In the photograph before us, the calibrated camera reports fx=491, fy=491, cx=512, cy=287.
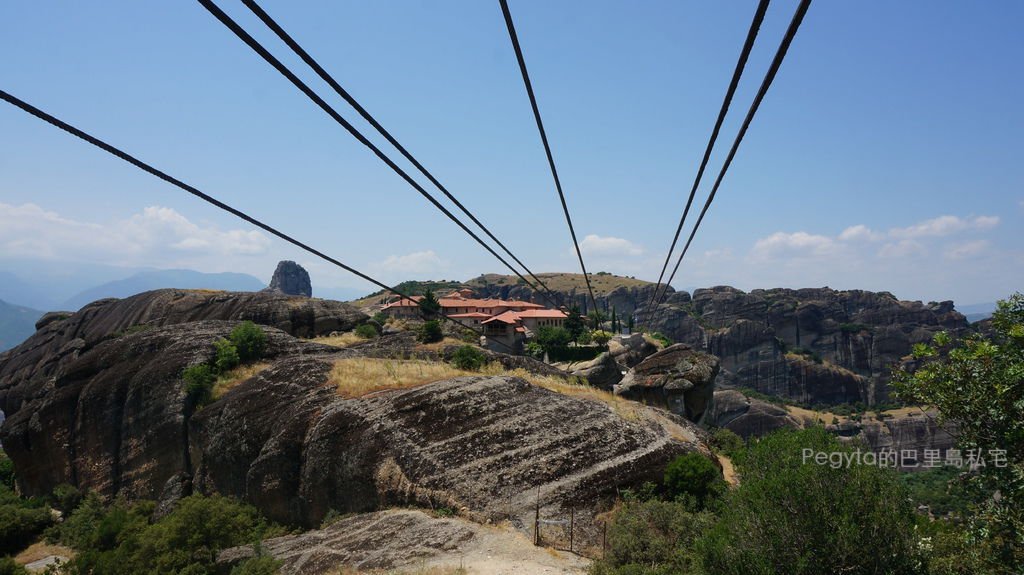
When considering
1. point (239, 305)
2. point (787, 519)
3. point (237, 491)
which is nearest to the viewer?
point (787, 519)

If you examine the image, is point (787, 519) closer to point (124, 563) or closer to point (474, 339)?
point (124, 563)

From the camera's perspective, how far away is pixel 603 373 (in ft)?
224

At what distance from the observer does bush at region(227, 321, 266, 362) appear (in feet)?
129

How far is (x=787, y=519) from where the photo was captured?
13.4 m

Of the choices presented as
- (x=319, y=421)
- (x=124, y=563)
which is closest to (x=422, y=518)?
(x=319, y=421)

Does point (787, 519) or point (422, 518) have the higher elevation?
point (787, 519)

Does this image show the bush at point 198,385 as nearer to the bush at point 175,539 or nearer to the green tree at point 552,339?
the bush at point 175,539

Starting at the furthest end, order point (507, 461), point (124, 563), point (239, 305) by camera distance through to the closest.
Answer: point (239, 305)
point (507, 461)
point (124, 563)

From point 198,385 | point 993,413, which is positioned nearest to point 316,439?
point 198,385

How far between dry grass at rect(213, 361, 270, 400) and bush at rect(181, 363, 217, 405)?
16.2 inches

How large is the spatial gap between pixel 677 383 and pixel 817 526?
1540 inches

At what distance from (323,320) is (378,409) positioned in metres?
41.0

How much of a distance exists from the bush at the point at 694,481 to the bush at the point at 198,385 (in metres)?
31.4

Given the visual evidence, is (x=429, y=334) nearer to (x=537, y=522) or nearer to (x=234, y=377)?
(x=234, y=377)
